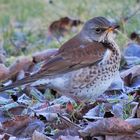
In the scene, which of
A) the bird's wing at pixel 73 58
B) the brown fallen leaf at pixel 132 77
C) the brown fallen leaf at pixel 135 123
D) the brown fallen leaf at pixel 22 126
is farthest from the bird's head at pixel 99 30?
the brown fallen leaf at pixel 135 123

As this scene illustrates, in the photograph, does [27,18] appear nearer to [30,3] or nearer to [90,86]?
[30,3]

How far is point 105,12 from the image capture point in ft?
36.4

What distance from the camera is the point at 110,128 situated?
19.0 ft

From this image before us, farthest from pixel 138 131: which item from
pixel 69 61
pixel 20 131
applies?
pixel 69 61

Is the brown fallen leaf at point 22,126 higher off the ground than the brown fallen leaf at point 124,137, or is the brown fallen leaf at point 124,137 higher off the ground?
the brown fallen leaf at point 124,137

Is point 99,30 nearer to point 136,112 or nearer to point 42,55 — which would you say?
point 136,112

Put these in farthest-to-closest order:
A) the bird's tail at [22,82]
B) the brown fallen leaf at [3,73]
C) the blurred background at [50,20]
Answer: the blurred background at [50,20] < the brown fallen leaf at [3,73] < the bird's tail at [22,82]

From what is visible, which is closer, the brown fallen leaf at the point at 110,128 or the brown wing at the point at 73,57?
the brown fallen leaf at the point at 110,128

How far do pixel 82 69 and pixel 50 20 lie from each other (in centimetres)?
501

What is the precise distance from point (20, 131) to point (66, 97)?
4.33 ft

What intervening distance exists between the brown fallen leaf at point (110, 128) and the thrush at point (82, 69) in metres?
1.19

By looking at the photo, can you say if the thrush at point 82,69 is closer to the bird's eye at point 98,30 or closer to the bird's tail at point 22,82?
the bird's tail at point 22,82

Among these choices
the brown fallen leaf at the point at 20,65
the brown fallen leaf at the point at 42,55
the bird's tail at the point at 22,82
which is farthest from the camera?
the brown fallen leaf at the point at 42,55

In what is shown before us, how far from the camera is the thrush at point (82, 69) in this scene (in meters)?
7.01
